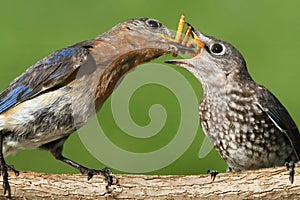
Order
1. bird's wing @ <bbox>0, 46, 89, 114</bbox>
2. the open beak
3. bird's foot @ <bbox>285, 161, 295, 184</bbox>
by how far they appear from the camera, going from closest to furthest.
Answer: bird's foot @ <bbox>285, 161, 295, 184</bbox>
the open beak
bird's wing @ <bbox>0, 46, 89, 114</bbox>

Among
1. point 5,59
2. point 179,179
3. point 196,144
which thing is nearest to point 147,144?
point 196,144

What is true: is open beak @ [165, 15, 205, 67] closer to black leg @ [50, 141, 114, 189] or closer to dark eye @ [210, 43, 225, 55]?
dark eye @ [210, 43, 225, 55]

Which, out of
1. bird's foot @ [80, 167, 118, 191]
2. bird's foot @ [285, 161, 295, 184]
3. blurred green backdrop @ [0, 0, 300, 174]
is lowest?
bird's foot @ [285, 161, 295, 184]

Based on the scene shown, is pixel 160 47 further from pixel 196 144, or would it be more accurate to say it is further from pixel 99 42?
pixel 196 144

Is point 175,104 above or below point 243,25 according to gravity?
below

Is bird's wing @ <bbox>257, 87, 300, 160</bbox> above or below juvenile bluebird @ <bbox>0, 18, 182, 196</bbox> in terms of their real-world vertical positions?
below

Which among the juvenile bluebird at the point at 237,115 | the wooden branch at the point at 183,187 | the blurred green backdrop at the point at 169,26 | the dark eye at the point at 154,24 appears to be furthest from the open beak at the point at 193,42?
the blurred green backdrop at the point at 169,26

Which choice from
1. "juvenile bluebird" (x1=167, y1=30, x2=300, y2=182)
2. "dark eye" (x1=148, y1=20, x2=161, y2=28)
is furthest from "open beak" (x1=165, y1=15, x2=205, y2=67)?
"dark eye" (x1=148, y1=20, x2=161, y2=28)
